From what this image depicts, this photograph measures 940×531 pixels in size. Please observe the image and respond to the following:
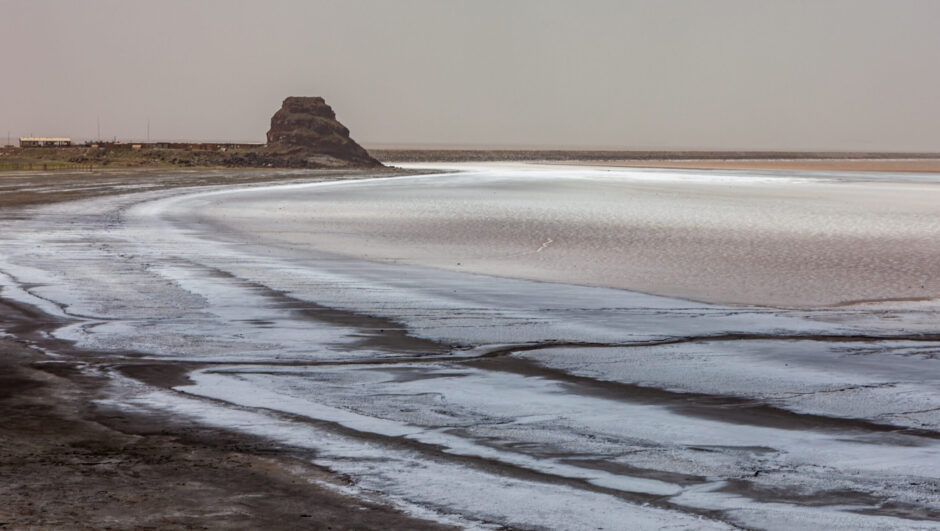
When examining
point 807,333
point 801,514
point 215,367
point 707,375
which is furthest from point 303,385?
point 807,333

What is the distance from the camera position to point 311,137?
133000mm

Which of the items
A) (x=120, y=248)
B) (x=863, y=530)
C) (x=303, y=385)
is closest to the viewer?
(x=863, y=530)

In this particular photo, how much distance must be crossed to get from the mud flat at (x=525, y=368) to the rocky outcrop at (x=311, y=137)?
4073 inches

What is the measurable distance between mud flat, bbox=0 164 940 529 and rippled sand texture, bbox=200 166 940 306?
22 cm

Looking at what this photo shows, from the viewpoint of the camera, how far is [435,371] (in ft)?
34.1

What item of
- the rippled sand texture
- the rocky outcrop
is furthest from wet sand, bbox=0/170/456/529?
the rocky outcrop

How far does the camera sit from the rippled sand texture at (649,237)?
1947cm

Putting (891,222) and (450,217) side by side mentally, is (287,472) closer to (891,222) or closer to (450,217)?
(450,217)

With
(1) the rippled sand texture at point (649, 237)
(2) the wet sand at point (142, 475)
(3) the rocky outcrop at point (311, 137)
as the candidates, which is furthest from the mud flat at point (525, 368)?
(3) the rocky outcrop at point (311, 137)

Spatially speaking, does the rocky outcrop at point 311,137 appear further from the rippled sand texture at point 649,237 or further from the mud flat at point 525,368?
the mud flat at point 525,368

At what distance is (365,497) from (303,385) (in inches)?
136

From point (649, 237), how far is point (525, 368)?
19.6 metres

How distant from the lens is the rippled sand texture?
19.5 m

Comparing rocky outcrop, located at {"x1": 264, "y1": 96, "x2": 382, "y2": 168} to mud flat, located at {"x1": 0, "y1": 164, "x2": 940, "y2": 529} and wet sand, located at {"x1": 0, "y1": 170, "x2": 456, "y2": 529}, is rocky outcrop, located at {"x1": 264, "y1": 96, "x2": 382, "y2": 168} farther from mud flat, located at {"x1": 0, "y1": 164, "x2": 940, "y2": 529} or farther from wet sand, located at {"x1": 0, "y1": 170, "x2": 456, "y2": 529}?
wet sand, located at {"x1": 0, "y1": 170, "x2": 456, "y2": 529}
